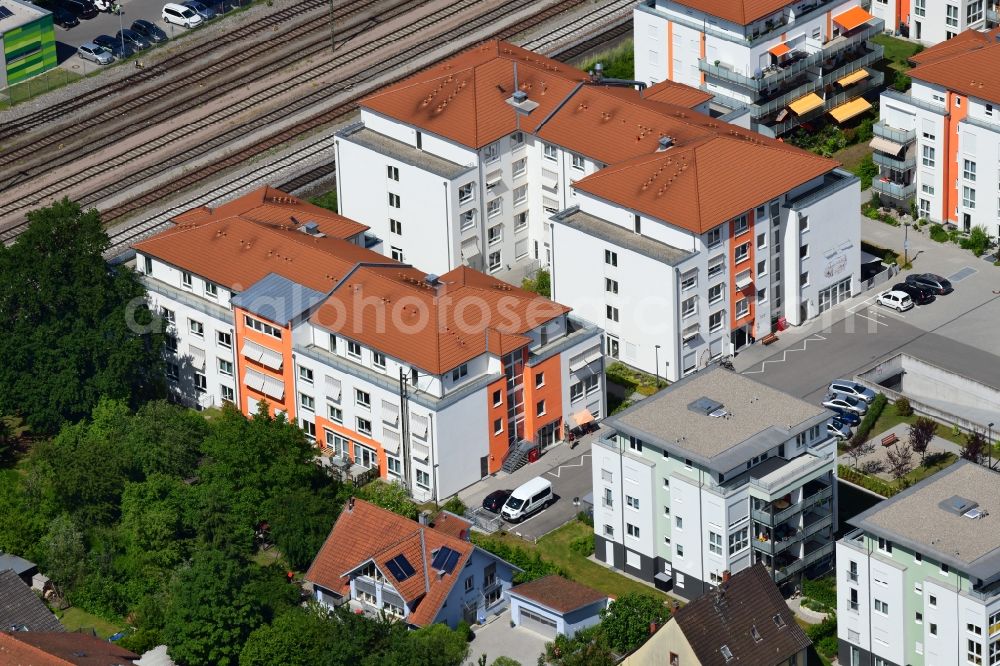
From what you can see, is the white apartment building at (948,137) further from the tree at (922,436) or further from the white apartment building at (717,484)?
the white apartment building at (717,484)

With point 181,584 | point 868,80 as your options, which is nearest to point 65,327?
point 181,584

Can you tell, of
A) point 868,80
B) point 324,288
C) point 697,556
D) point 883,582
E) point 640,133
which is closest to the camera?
point 883,582

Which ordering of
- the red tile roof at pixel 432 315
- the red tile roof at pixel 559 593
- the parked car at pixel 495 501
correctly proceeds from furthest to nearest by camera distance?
1. the red tile roof at pixel 432 315
2. the parked car at pixel 495 501
3. the red tile roof at pixel 559 593

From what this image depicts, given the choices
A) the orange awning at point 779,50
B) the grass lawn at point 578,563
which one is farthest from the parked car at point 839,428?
the orange awning at point 779,50

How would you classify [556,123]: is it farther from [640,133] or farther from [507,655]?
[507,655]

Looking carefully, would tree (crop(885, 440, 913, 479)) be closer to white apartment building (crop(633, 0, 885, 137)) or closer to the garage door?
the garage door

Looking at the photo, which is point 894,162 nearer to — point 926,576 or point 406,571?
point 926,576

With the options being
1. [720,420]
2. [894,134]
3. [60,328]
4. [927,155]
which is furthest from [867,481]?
[60,328]
